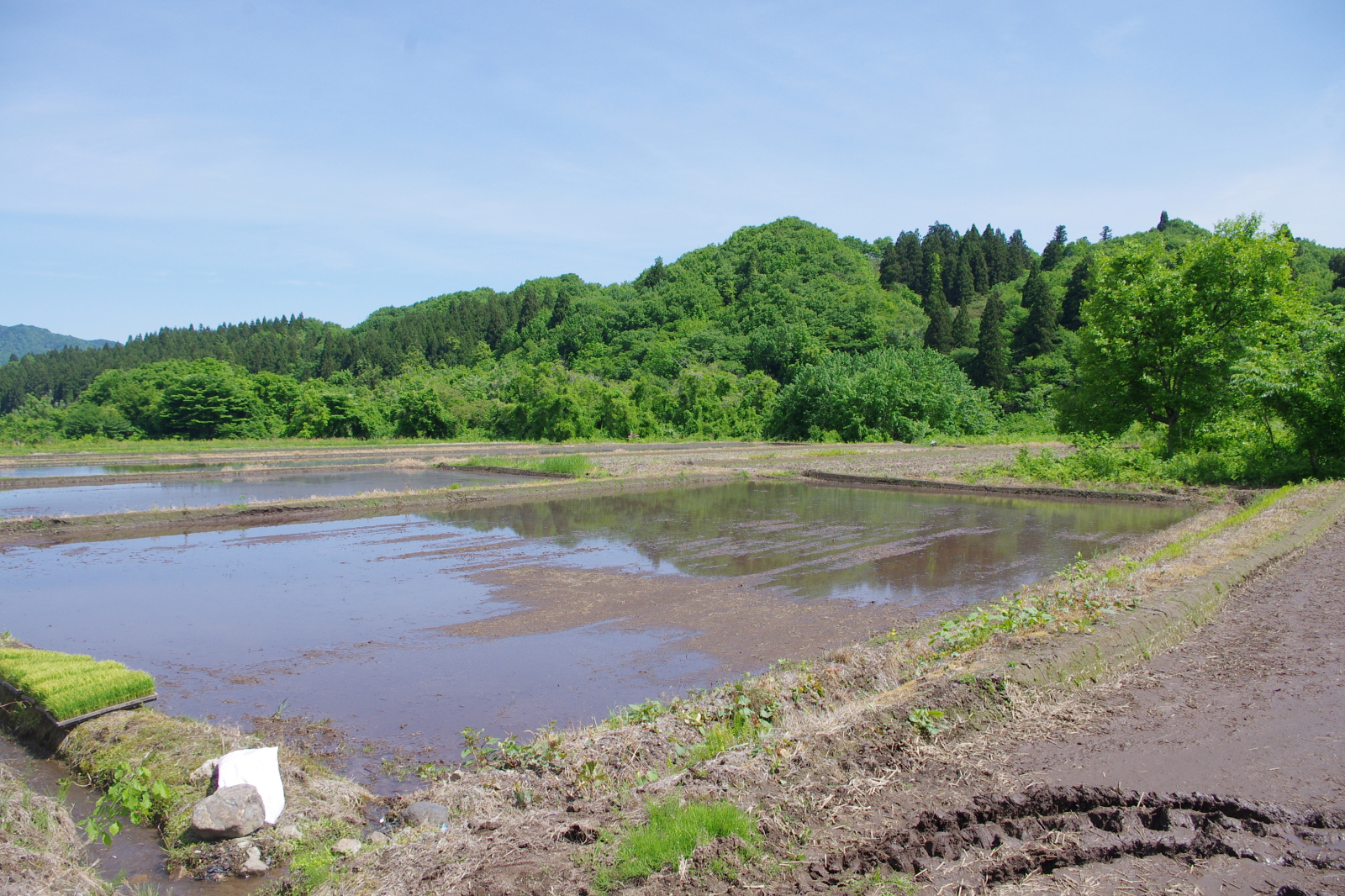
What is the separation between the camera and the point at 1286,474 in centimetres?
2038

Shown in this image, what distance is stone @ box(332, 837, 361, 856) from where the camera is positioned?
12.5ft

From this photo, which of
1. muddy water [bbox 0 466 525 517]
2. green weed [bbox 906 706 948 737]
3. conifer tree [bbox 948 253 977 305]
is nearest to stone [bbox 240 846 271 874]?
green weed [bbox 906 706 948 737]

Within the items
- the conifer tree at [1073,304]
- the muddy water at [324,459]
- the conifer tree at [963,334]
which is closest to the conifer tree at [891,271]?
the conifer tree at [963,334]

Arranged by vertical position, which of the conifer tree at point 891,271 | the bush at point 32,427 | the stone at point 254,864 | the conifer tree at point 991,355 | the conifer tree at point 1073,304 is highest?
the conifer tree at point 891,271

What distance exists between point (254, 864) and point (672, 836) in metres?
2.19

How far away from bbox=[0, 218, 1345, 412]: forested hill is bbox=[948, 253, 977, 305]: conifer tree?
16cm

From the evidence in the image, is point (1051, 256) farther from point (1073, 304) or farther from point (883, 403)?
point (883, 403)

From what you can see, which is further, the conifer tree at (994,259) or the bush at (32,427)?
the conifer tree at (994,259)

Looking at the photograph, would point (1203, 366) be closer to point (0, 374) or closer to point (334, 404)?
point (334, 404)

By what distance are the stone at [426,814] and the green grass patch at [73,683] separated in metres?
3.07

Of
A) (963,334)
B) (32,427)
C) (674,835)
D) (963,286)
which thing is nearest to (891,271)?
(963,286)

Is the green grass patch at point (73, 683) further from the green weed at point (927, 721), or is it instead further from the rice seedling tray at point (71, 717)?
the green weed at point (927, 721)

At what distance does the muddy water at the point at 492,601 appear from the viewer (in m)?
6.72

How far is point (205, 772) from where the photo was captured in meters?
4.51
